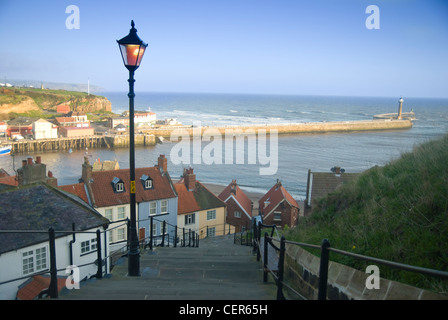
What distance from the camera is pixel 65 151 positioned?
7294 centimetres

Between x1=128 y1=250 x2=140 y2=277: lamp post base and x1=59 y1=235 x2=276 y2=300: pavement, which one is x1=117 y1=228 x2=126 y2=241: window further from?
x1=128 y1=250 x2=140 y2=277: lamp post base

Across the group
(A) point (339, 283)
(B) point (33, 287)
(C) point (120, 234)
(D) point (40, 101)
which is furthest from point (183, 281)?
(D) point (40, 101)

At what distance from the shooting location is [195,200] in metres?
28.1

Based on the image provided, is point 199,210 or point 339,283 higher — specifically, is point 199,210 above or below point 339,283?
below

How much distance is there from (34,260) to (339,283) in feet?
39.1

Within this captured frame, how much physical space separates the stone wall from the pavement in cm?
45

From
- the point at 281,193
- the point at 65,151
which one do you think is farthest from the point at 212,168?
the point at 65,151

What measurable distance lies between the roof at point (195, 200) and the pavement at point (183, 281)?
17.6 m

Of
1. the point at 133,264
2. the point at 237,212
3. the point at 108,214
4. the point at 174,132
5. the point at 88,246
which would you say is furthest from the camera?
the point at 174,132

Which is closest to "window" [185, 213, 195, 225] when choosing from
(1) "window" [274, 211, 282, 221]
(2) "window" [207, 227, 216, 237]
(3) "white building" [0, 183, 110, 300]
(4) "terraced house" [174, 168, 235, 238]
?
(4) "terraced house" [174, 168, 235, 238]

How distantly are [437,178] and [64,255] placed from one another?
42.5ft

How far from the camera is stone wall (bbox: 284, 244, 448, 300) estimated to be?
3639 mm

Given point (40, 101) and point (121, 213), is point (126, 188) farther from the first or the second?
point (40, 101)
